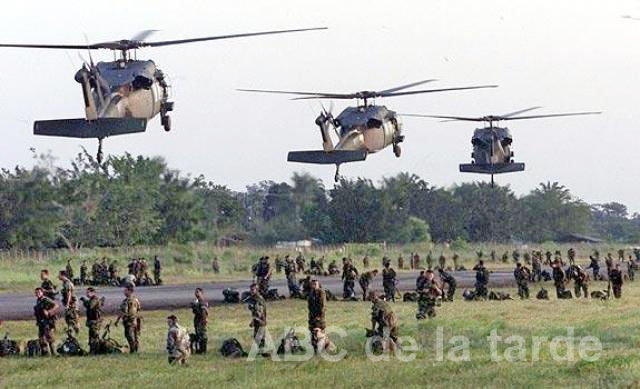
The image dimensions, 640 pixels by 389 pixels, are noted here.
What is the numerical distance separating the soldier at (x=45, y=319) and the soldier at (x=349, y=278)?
17.5m

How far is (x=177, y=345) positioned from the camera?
98.1 ft

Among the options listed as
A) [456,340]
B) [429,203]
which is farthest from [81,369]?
[429,203]

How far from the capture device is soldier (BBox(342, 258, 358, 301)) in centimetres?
4816

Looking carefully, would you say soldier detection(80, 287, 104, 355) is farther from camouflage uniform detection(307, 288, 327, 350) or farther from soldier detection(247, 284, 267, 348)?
camouflage uniform detection(307, 288, 327, 350)

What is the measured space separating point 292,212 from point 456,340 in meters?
109

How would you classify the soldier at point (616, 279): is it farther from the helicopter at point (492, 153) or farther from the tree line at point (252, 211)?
the tree line at point (252, 211)

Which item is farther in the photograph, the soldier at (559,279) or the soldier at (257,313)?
the soldier at (559,279)

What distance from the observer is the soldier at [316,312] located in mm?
31172

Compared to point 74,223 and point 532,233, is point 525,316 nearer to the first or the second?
point 74,223

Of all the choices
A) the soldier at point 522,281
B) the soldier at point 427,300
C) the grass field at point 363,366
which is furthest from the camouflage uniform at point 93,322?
the soldier at point 522,281

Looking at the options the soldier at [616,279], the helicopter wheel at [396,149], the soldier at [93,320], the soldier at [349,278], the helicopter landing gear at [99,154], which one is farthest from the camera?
the helicopter wheel at [396,149]

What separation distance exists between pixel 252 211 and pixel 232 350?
156631mm

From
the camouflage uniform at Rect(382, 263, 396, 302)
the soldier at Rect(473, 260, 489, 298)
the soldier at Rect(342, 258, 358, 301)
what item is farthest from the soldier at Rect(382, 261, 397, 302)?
the soldier at Rect(473, 260, 489, 298)

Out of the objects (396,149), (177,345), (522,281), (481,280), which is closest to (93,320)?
(177,345)
